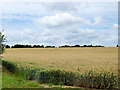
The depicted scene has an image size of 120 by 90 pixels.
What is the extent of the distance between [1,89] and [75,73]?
595 centimetres

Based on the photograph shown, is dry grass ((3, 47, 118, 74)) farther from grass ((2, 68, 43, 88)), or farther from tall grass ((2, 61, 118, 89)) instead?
grass ((2, 68, 43, 88))

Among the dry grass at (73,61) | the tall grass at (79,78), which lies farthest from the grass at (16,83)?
the dry grass at (73,61)

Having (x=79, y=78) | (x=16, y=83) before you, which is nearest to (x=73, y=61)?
(x=79, y=78)

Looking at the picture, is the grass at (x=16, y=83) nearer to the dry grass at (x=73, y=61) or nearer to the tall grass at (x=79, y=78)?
the tall grass at (x=79, y=78)

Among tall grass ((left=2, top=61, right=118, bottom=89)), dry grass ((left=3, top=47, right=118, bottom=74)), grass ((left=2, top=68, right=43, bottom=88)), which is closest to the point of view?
grass ((left=2, top=68, right=43, bottom=88))

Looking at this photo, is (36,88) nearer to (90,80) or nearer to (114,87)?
(90,80)

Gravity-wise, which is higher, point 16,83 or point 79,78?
point 79,78

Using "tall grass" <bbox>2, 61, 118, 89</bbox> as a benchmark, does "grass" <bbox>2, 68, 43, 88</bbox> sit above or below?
below

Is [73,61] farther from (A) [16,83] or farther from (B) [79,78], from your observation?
(A) [16,83]

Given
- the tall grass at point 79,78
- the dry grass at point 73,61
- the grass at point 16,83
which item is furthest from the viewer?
the dry grass at point 73,61

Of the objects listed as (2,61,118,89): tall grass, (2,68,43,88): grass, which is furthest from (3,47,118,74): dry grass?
(2,68,43,88): grass

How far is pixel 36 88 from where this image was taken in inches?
490

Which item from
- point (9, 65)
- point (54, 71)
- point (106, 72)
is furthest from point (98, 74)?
point (9, 65)

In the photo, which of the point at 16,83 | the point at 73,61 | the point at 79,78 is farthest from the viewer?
the point at 73,61
